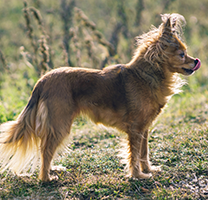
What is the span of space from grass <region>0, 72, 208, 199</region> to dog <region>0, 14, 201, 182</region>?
0.23 m

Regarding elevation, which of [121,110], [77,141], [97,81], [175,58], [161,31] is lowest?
[77,141]

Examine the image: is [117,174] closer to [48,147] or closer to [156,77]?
[48,147]

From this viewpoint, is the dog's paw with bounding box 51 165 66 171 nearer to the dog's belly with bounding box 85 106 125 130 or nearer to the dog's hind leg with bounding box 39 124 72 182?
the dog's hind leg with bounding box 39 124 72 182

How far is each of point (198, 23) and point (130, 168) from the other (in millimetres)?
8072

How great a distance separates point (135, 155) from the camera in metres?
3.69

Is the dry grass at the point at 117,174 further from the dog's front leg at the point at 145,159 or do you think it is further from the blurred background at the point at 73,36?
the blurred background at the point at 73,36

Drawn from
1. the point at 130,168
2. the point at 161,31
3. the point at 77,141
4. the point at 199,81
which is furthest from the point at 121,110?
the point at 199,81

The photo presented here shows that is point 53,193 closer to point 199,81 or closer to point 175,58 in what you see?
point 175,58

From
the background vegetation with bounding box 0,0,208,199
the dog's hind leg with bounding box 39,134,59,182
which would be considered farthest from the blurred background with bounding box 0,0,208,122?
the dog's hind leg with bounding box 39,134,59,182

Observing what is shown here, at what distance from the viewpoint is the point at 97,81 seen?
3.58 metres

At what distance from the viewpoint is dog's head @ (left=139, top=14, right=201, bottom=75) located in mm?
3617

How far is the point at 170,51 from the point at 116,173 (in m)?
1.94

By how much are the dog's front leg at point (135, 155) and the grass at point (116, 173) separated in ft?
0.36

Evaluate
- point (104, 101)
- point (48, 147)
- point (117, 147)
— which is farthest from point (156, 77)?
point (48, 147)
